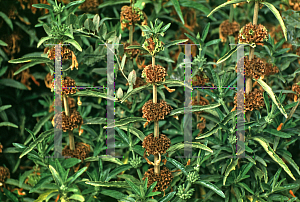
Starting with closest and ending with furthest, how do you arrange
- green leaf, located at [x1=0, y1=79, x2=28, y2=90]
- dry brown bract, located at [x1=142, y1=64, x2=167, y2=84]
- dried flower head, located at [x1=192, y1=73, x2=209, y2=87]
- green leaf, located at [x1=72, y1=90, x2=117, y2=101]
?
dry brown bract, located at [x1=142, y1=64, x2=167, y2=84] → green leaf, located at [x1=72, y1=90, x2=117, y2=101] → dried flower head, located at [x1=192, y1=73, x2=209, y2=87] → green leaf, located at [x1=0, y1=79, x2=28, y2=90]

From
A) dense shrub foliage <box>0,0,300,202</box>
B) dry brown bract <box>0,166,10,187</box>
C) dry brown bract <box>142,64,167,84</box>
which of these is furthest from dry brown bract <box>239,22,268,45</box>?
dry brown bract <box>0,166,10,187</box>

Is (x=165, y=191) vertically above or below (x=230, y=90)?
below

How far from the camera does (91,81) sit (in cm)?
139

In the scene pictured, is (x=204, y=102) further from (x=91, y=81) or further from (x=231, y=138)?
(x=91, y=81)

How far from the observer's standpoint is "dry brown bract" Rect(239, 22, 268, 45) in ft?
3.18

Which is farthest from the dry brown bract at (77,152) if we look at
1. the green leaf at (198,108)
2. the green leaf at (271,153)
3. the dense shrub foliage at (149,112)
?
the green leaf at (271,153)

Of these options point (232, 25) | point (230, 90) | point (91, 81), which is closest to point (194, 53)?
point (232, 25)

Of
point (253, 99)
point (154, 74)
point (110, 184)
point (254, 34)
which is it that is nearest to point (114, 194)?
point (110, 184)

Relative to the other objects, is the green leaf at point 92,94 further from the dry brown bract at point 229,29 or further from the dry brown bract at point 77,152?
the dry brown bract at point 229,29

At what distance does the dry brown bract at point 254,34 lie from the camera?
970mm

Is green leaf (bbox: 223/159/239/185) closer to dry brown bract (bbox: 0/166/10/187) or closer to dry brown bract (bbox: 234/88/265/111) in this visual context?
dry brown bract (bbox: 234/88/265/111)

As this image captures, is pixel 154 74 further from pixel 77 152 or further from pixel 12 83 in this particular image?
pixel 12 83

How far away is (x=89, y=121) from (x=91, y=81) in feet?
0.95

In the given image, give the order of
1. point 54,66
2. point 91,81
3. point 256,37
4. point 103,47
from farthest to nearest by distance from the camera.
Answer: point 91,81
point 103,47
point 54,66
point 256,37
